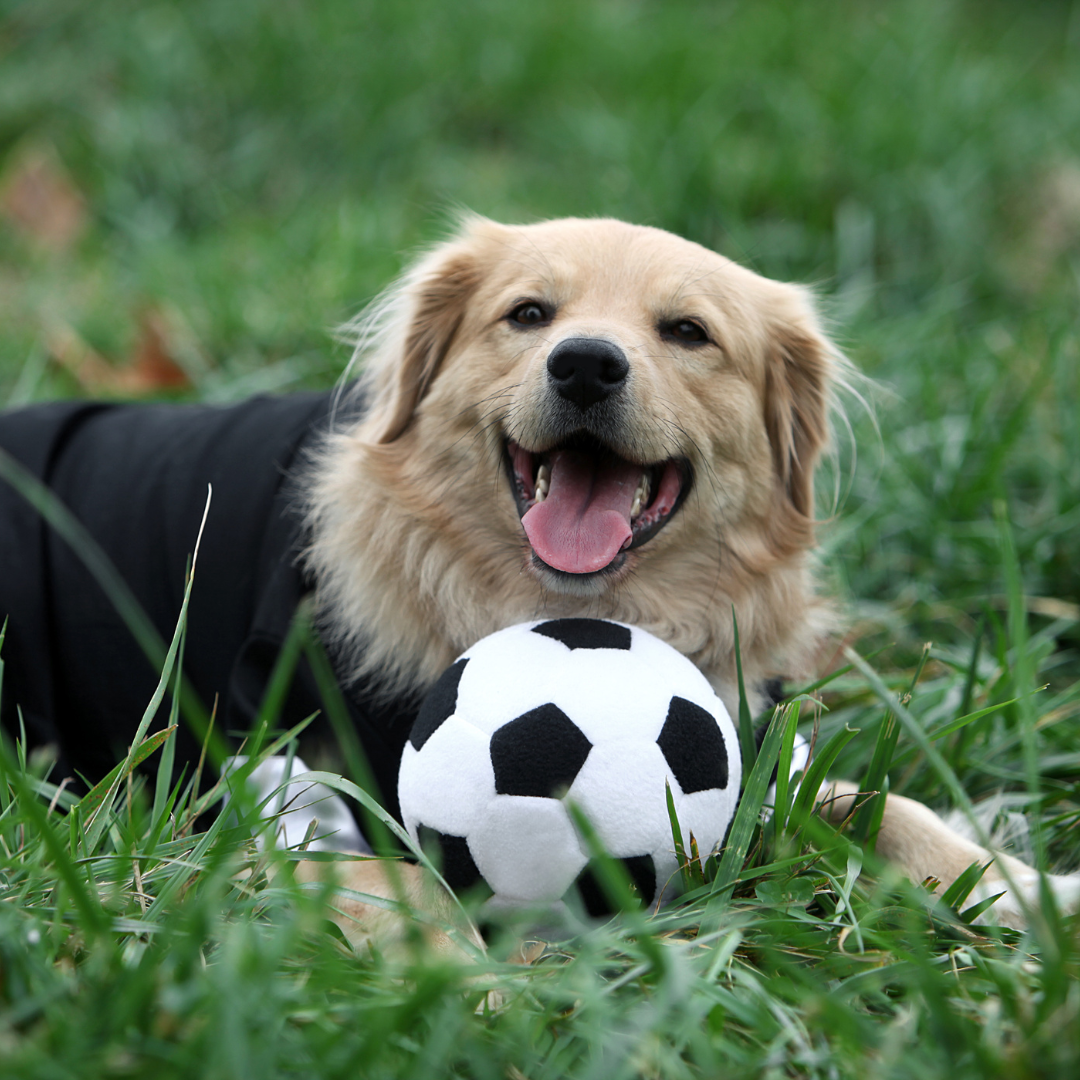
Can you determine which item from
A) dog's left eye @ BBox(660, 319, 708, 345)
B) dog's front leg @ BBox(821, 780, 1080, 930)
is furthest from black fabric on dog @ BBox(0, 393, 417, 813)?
dog's front leg @ BBox(821, 780, 1080, 930)

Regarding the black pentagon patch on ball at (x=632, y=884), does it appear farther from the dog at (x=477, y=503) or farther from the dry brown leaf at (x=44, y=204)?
the dry brown leaf at (x=44, y=204)

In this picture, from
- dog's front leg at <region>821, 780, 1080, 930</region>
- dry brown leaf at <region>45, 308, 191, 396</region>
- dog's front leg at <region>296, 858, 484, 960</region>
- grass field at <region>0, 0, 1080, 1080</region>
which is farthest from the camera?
dry brown leaf at <region>45, 308, 191, 396</region>

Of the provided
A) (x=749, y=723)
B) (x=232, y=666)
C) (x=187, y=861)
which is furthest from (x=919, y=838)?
(x=232, y=666)

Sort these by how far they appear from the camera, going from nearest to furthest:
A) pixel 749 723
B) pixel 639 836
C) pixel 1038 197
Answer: pixel 639 836
pixel 749 723
pixel 1038 197

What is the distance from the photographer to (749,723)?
6.88ft

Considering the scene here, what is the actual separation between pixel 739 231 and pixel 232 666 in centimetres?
371

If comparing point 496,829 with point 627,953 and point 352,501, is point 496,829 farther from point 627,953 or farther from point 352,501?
point 352,501

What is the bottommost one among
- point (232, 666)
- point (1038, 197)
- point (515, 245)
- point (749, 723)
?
point (232, 666)

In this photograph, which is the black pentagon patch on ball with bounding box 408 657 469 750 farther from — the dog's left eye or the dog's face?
the dog's left eye

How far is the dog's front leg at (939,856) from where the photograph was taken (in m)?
2.04

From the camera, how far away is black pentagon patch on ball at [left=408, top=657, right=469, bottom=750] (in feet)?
6.32

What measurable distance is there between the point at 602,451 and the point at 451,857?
108cm

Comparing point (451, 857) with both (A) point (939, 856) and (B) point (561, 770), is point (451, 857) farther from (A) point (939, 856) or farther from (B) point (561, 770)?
(A) point (939, 856)

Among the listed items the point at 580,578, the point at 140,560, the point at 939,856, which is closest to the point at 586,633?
the point at 580,578
